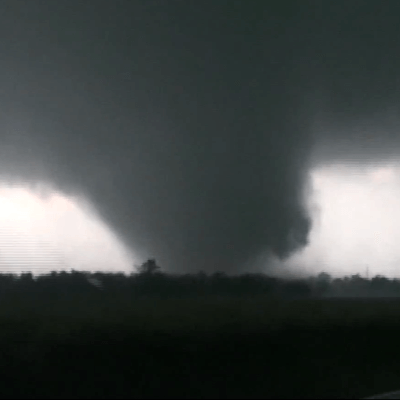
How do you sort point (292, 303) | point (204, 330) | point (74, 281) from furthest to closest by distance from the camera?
point (74, 281) < point (292, 303) < point (204, 330)

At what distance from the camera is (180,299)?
19.7 meters

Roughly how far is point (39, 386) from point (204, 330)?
445 cm

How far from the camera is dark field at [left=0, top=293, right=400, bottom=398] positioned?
1093 cm

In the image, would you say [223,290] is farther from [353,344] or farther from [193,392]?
[193,392]

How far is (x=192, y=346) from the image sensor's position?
13.2 meters

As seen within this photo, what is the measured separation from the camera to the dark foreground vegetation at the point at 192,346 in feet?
36.0

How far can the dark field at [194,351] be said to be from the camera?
10930 millimetres

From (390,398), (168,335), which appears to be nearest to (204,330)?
(168,335)

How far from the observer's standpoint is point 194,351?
12977 mm

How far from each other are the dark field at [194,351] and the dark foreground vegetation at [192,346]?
24 mm

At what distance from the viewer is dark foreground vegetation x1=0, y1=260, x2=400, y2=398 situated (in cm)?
1098

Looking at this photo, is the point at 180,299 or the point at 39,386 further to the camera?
the point at 180,299

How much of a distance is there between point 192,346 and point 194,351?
229mm

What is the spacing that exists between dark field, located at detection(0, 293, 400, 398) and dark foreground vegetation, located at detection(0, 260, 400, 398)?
2 cm
